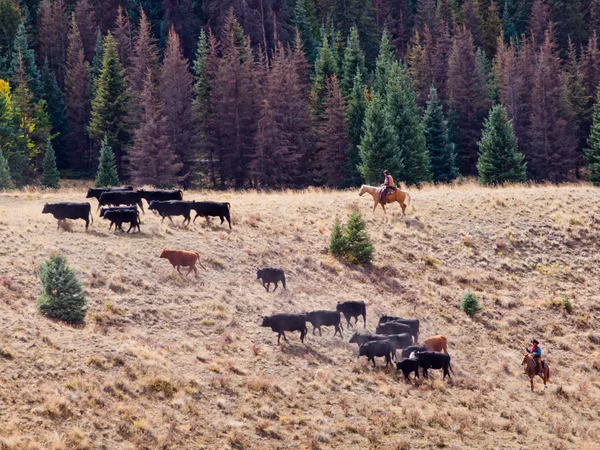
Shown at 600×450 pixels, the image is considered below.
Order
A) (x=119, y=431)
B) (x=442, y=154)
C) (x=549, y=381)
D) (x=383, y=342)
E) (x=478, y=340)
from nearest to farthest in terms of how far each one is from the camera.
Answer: (x=119, y=431) → (x=383, y=342) → (x=549, y=381) → (x=478, y=340) → (x=442, y=154)

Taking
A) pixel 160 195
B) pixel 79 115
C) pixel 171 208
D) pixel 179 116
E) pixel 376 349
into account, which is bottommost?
pixel 376 349

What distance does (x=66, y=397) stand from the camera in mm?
21656

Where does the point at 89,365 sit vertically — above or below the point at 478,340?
above

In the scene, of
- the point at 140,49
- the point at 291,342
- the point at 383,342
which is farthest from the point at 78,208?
the point at 140,49

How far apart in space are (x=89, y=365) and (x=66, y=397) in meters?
1.99

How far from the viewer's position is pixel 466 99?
8606cm

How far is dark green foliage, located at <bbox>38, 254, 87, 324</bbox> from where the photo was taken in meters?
26.3

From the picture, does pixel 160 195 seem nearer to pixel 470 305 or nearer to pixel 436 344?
pixel 470 305

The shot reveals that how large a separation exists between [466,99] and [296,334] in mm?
61456

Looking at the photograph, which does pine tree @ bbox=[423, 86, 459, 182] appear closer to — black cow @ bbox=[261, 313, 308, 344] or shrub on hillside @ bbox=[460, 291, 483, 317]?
shrub on hillside @ bbox=[460, 291, 483, 317]

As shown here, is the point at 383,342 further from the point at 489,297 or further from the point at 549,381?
the point at 489,297

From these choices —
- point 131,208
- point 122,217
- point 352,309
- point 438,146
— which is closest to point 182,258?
point 122,217

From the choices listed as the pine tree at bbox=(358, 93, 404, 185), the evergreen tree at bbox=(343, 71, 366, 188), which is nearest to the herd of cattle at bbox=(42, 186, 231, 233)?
the pine tree at bbox=(358, 93, 404, 185)

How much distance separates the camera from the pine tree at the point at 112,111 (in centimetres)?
7753
